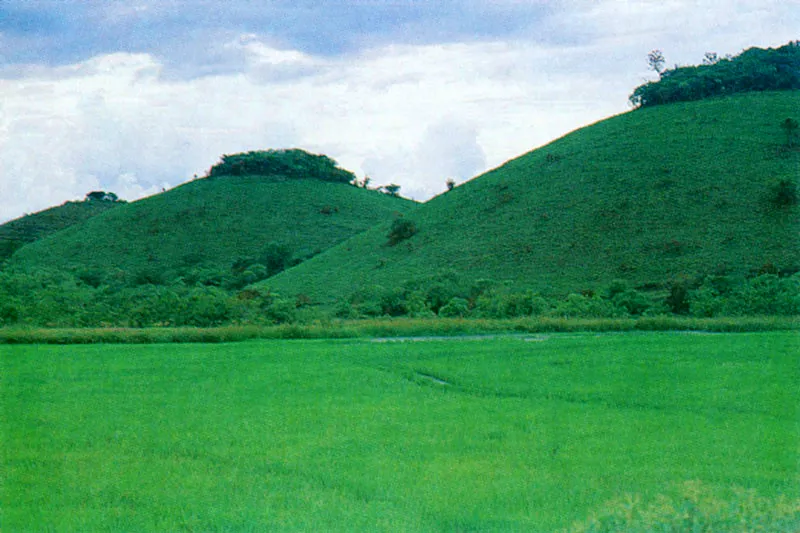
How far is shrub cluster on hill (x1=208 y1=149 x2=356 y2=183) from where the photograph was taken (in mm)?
100000


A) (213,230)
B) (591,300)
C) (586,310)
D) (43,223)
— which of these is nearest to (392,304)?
(591,300)

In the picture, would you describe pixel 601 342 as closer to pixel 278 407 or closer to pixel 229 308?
pixel 278 407

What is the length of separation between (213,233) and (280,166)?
23765mm

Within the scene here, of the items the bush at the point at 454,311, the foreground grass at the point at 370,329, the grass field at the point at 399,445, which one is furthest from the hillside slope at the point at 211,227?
the grass field at the point at 399,445

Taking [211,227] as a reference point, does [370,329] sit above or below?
below

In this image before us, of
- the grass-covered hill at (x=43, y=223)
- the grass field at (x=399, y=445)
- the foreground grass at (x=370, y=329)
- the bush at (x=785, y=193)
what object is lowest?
the grass field at (x=399, y=445)

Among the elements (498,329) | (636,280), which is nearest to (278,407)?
(498,329)

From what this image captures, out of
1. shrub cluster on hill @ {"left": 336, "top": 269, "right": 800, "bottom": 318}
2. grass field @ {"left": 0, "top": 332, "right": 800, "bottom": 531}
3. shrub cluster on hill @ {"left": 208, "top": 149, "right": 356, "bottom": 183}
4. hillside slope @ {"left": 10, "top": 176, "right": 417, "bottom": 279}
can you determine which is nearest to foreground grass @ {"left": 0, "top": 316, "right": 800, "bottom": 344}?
shrub cluster on hill @ {"left": 336, "top": 269, "right": 800, "bottom": 318}

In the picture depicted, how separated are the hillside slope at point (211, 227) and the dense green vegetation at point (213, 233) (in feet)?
0.32

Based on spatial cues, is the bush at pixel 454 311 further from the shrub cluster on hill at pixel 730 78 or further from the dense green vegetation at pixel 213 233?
the shrub cluster on hill at pixel 730 78

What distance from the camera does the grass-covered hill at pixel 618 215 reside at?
48250 mm

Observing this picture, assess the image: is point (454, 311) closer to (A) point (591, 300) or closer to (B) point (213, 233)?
(A) point (591, 300)

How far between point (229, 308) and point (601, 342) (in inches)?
540

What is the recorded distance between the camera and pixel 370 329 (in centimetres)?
2397
